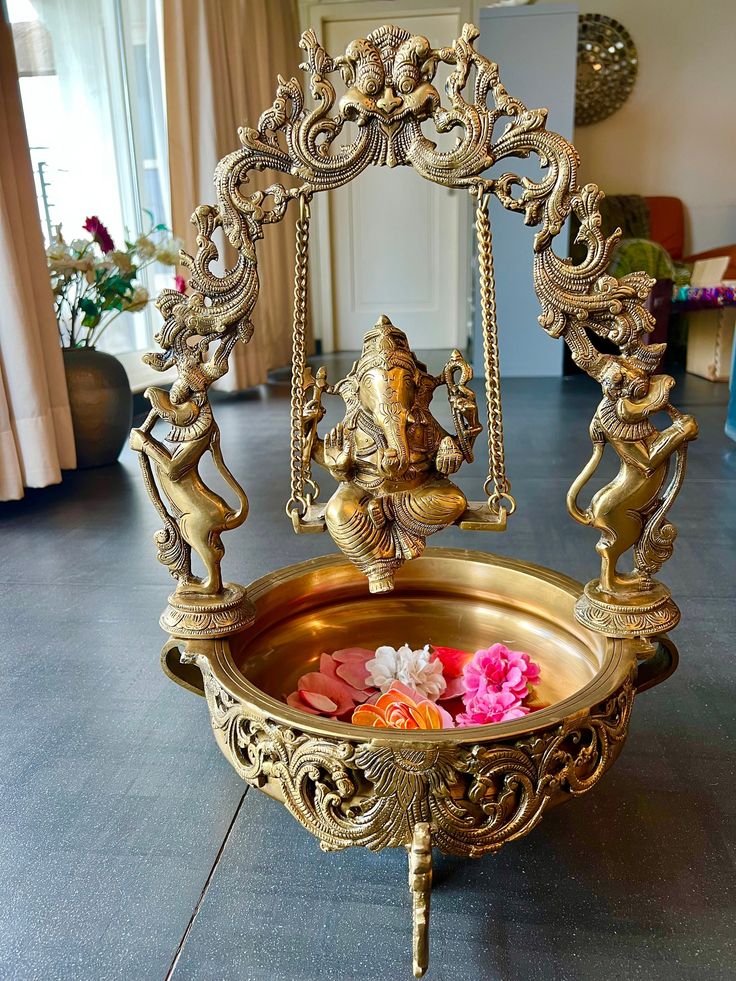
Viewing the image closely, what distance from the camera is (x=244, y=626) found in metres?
0.84

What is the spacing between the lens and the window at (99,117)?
2.82m

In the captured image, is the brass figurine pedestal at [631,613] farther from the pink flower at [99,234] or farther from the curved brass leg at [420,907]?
the pink flower at [99,234]

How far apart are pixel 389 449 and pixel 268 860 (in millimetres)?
454

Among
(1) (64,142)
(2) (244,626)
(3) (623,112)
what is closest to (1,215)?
(1) (64,142)

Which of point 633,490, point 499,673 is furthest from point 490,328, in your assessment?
point 499,673

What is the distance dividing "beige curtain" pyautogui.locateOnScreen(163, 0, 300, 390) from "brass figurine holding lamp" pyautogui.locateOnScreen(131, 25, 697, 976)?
2.51m

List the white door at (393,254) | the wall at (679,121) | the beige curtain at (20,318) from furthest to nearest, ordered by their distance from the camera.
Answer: the white door at (393,254) < the wall at (679,121) < the beige curtain at (20,318)

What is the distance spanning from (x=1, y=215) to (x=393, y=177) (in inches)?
133

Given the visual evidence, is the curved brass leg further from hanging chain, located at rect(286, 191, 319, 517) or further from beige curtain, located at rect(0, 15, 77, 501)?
beige curtain, located at rect(0, 15, 77, 501)

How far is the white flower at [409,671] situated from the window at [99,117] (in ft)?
7.83

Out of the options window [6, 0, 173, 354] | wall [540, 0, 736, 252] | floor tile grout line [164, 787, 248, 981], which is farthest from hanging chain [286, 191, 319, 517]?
wall [540, 0, 736, 252]

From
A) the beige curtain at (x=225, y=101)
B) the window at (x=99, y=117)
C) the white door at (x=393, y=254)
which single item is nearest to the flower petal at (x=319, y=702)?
the window at (x=99, y=117)

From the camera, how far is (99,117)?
10.2 ft

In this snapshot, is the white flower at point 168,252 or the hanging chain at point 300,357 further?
the white flower at point 168,252
